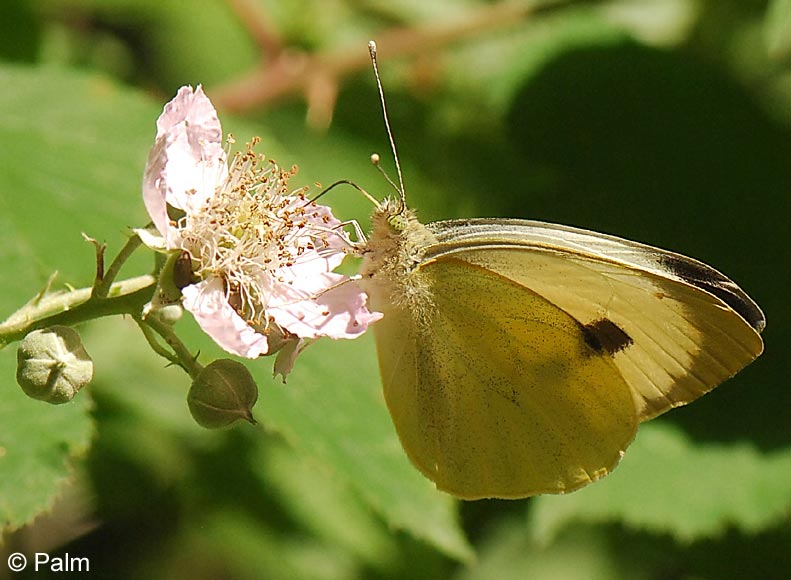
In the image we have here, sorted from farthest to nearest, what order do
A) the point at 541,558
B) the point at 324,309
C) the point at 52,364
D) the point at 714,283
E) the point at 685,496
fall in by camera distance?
the point at 541,558
the point at 685,496
the point at 714,283
the point at 324,309
the point at 52,364

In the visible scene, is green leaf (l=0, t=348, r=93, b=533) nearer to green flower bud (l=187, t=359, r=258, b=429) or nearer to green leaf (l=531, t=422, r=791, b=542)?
green flower bud (l=187, t=359, r=258, b=429)

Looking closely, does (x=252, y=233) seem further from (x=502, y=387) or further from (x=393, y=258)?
(x=502, y=387)

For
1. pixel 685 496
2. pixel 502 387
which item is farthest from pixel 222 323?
pixel 685 496

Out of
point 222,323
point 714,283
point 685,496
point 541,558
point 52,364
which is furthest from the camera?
point 541,558

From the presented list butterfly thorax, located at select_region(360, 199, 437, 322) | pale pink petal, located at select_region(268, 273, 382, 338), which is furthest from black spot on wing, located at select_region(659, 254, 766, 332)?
pale pink petal, located at select_region(268, 273, 382, 338)

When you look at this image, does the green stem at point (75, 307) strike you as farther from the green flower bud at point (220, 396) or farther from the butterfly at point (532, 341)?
the butterfly at point (532, 341)

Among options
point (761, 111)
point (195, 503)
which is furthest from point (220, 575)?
point (761, 111)
